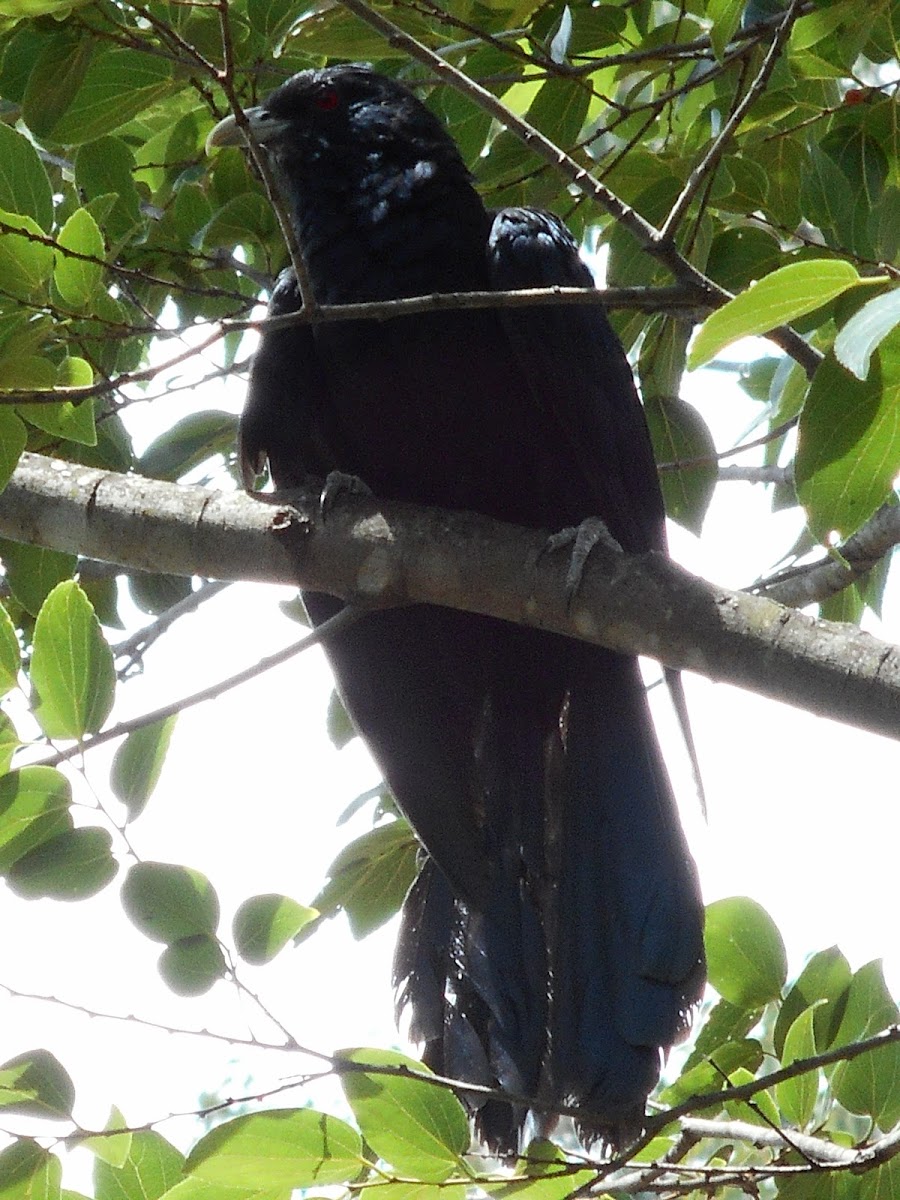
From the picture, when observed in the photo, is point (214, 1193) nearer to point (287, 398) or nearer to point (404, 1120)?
point (404, 1120)

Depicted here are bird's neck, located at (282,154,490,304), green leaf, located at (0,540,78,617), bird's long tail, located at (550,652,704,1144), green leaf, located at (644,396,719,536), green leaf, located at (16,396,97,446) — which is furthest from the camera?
bird's neck, located at (282,154,490,304)

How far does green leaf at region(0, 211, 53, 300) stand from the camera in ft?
8.06

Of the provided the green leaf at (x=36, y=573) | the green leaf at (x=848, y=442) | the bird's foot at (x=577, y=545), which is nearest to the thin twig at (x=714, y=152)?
the green leaf at (x=848, y=442)

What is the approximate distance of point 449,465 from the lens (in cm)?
346

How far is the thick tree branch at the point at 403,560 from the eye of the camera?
2.20 metres

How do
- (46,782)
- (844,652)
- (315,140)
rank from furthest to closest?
(315,140) → (46,782) → (844,652)

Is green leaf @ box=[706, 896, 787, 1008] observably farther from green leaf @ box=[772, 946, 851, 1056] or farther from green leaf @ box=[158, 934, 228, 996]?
green leaf @ box=[158, 934, 228, 996]

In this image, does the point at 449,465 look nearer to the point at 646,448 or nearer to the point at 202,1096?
the point at 646,448

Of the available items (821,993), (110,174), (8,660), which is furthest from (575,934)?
(110,174)

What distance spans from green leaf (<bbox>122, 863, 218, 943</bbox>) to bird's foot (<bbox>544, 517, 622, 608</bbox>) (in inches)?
A: 31.7

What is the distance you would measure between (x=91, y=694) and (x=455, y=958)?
1194 mm

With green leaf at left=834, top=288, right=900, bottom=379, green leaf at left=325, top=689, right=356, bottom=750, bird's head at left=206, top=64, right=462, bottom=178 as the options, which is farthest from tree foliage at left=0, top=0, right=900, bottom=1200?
green leaf at left=325, top=689, right=356, bottom=750

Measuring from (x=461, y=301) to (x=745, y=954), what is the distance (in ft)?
4.38

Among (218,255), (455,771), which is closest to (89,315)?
(218,255)
